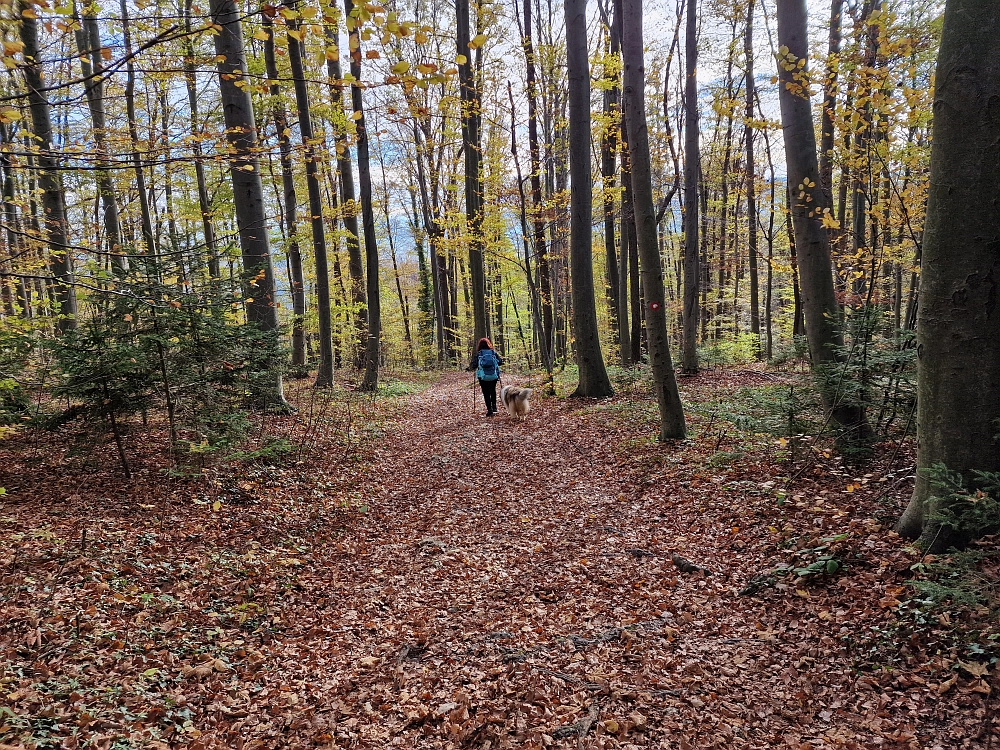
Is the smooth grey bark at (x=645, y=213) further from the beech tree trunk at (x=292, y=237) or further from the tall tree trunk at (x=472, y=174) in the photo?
the beech tree trunk at (x=292, y=237)

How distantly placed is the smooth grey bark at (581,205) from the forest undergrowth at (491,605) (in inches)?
179

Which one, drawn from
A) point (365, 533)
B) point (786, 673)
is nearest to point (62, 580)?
point (365, 533)

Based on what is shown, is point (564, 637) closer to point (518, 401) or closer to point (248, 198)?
point (518, 401)

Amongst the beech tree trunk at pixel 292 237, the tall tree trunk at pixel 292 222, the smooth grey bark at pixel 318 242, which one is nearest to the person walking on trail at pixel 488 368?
the smooth grey bark at pixel 318 242

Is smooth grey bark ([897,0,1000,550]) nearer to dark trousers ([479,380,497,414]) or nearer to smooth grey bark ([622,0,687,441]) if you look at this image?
→ smooth grey bark ([622,0,687,441])

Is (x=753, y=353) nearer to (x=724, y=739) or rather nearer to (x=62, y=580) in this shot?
(x=724, y=739)

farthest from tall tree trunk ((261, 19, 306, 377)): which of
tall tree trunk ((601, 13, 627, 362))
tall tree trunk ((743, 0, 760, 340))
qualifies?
tall tree trunk ((743, 0, 760, 340))

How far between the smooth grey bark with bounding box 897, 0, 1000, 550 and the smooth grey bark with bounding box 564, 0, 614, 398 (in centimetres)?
813

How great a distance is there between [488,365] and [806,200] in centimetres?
750

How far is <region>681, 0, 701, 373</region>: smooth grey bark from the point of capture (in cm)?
1301

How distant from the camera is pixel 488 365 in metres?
12.1

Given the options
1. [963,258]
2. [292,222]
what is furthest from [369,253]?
[963,258]

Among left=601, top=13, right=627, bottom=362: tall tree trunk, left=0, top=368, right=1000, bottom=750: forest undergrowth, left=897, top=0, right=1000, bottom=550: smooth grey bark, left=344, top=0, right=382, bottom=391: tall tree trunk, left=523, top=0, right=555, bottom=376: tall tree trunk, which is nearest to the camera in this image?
left=0, top=368, right=1000, bottom=750: forest undergrowth

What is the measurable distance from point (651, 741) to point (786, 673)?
Result: 109cm
